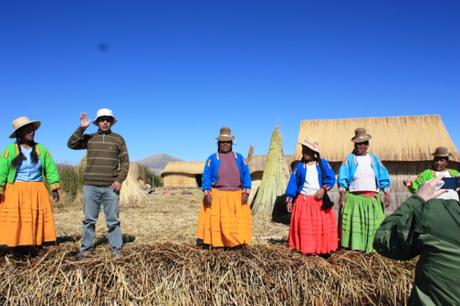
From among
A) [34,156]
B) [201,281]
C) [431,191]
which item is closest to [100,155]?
[34,156]

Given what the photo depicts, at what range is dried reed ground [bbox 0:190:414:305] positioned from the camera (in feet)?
12.9

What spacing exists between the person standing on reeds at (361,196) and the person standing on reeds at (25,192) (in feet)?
12.4

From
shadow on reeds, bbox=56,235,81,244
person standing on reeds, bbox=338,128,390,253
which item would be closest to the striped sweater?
shadow on reeds, bbox=56,235,81,244

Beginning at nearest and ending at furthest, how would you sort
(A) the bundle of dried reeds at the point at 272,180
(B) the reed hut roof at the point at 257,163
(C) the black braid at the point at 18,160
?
(C) the black braid at the point at 18,160 < (A) the bundle of dried reeds at the point at 272,180 < (B) the reed hut roof at the point at 257,163

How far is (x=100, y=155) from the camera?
15.9 feet

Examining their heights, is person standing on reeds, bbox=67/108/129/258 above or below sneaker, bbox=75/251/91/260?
above

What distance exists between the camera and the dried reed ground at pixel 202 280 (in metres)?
3.93

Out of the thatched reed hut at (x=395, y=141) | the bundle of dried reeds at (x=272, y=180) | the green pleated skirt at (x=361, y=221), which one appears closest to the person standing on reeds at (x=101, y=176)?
the green pleated skirt at (x=361, y=221)

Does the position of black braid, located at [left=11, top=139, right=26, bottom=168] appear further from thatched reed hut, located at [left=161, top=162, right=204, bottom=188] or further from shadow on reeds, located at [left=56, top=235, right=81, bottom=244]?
thatched reed hut, located at [left=161, top=162, right=204, bottom=188]

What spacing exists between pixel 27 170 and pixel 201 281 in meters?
2.59

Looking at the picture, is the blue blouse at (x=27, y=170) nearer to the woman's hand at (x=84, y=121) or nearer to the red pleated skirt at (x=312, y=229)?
the woman's hand at (x=84, y=121)

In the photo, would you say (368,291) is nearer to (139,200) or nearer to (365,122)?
(365,122)

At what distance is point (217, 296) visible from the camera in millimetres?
3957

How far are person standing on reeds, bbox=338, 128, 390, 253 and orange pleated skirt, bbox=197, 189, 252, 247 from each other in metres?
1.30
